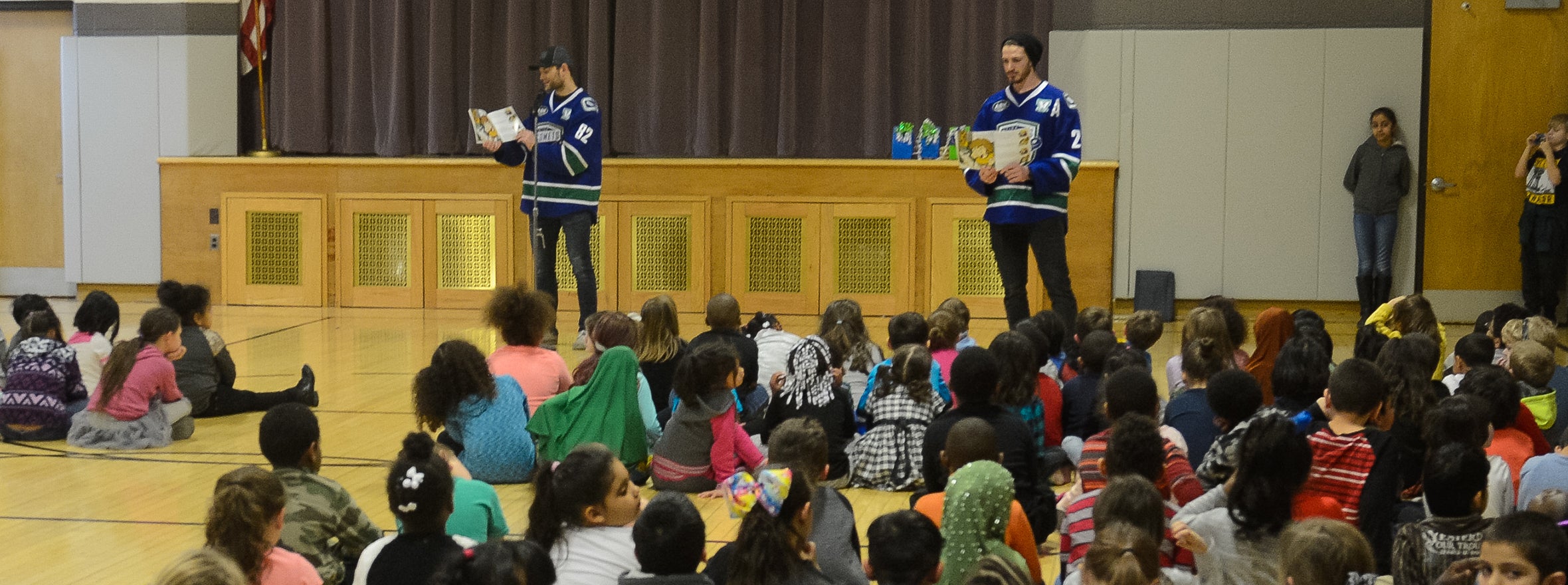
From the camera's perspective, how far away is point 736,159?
10.8 metres

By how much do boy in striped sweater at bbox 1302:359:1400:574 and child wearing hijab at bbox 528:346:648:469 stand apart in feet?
7.43

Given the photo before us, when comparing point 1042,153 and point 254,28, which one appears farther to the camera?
point 254,28

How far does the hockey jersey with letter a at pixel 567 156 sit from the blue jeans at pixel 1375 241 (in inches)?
206

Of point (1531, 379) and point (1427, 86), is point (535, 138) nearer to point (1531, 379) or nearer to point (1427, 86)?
point (1531, 379)

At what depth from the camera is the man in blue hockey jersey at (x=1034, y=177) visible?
6.74m

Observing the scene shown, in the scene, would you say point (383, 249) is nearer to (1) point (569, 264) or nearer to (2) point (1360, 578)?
(1) point (569, 264)

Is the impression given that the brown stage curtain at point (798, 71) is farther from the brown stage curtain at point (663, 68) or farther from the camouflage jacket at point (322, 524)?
the camouflage jacket at point (322, 524)

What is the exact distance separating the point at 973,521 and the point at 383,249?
8.82 meters

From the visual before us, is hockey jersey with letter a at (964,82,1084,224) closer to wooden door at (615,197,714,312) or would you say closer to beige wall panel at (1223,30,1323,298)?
beige wall panel at (1223,30,1323,298)

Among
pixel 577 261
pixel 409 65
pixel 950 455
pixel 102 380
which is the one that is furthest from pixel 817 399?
pixel 409 65

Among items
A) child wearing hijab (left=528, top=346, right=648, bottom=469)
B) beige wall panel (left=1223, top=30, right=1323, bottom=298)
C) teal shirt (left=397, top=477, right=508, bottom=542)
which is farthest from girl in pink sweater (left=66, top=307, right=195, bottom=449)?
beige wall panel (left=1223, top=30, right=1323, bottom=298)

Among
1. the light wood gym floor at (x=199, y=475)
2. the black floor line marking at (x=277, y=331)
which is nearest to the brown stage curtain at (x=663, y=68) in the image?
the black floor line marking at (x=277, y=331)

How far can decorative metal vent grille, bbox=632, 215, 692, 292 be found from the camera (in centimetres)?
1089

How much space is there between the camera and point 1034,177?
6723 millimetres
